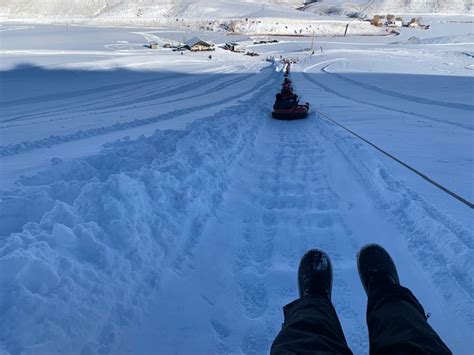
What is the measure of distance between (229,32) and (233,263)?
92.3 m

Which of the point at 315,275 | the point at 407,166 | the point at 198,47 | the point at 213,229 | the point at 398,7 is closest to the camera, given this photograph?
the point at 315,275

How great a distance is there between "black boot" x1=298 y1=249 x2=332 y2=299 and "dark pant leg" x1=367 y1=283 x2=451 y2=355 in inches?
14.6

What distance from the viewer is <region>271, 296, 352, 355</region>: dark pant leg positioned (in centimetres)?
175

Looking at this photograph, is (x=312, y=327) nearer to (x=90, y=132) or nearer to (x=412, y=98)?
(x=90, y=132)

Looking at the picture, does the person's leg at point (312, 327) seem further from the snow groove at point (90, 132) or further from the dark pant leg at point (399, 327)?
the snow groove at point (90, 132)

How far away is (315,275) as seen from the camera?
2.74 meters

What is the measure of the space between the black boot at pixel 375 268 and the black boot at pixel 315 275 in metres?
0.26

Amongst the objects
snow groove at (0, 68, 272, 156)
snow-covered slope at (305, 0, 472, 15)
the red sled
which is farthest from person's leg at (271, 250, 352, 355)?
snow-covered slope at (305, 0, 472, 15)

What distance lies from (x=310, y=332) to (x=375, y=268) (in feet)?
3.70

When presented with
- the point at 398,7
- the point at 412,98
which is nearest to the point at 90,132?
the point at 412,98

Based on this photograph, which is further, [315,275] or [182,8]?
[182,8]

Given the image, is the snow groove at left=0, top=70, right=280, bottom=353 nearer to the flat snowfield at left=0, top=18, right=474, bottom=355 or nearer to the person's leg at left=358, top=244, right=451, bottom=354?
the flat snowfield at left=0, top=18, right=474, bottom=355

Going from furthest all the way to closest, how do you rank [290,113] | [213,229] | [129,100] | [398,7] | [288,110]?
[398,7], [129,100], [288,110], [290,113], [213,229]

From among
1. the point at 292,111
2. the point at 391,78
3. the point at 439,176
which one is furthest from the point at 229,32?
the point at 439,176
